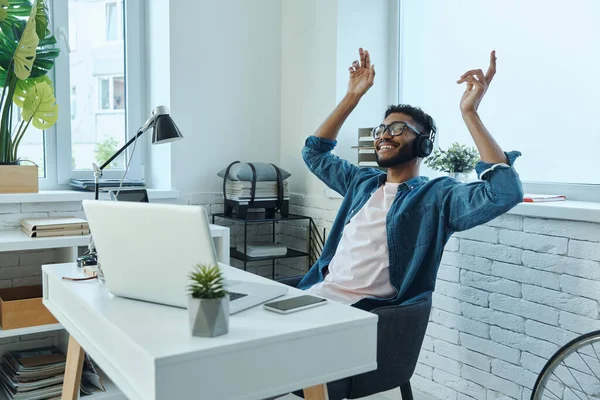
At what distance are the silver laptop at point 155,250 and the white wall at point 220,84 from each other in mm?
1795

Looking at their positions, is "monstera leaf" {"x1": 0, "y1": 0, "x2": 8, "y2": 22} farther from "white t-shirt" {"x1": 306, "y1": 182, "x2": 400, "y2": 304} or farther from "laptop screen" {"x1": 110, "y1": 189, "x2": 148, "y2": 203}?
"white t-shirt" {"x1": 306, "y1": 182, "x2": 400, "y2": 304}

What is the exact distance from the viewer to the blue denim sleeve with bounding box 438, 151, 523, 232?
5.95 feet

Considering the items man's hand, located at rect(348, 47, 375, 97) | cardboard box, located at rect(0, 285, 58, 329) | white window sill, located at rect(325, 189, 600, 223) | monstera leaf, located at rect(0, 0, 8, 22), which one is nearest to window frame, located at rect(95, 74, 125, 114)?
monstera leaf, located at rect(0, 0, 8, 22)

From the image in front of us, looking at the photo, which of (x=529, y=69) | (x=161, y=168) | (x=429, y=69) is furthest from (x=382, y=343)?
(x=161, y=168)

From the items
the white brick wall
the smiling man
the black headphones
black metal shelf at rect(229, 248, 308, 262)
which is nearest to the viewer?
the smiling man

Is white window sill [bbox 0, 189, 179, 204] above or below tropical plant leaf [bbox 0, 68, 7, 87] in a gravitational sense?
below

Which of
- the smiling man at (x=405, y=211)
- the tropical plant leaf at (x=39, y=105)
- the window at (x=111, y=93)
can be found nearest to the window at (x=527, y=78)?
the smiling man at (x=405, y=211)

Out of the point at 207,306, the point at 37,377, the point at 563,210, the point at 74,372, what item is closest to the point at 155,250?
the point at 207,306

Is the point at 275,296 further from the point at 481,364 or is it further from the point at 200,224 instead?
the point at 481,364

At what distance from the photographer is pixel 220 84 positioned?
3.33 m

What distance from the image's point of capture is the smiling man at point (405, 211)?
6.20 feet

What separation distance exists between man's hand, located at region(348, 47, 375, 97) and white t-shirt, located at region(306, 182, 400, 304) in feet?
1.45

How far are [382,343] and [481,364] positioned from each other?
78 cm

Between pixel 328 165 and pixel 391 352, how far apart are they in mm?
916
